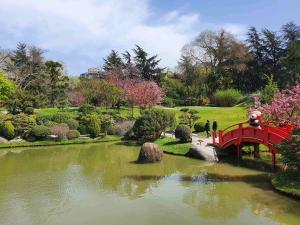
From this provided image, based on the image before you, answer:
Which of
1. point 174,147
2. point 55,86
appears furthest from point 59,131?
point 55,86

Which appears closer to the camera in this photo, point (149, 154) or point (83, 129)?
point (149, 154)

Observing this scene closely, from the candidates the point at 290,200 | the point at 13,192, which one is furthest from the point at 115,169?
the point at 290,200

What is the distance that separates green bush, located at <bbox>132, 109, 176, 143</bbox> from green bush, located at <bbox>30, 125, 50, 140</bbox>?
9.15 meters

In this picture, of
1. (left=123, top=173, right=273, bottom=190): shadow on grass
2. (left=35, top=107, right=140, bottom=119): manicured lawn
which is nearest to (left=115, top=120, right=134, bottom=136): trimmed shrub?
(left=35, top=107, right=140, bottom=119): manicured lawn

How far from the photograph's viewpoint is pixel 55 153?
34.0 m

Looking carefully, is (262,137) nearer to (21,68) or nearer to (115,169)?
(115,169)

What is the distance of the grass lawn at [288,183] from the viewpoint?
59.2 feet

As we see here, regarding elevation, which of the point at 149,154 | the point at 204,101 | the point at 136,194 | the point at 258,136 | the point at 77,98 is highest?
the point at 77,98

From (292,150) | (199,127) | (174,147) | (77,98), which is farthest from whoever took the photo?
(77,98)

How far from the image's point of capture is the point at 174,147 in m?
32.2

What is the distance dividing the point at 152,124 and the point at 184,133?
4.31 meters

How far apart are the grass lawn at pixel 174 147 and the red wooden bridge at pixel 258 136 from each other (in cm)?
239

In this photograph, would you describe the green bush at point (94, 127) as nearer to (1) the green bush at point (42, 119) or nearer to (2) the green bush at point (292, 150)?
(1) the green bush at point (42, 119)

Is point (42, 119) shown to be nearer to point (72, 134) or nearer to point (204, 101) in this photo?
point (72, 134)
